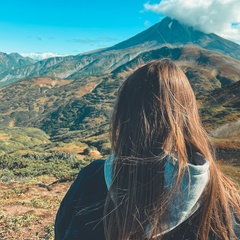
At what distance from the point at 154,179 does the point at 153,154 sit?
Answer: 212 millimetres

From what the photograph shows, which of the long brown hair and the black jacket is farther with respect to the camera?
the black jacket

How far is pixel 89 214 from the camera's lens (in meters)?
3.07

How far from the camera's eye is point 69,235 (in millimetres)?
3025

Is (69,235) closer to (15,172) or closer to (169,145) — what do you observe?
(169,145)

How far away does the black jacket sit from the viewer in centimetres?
296

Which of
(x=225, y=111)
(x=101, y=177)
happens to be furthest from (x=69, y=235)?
(x=225, y=111)

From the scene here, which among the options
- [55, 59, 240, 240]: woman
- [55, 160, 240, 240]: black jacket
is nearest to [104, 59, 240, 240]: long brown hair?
[55, 59, 240, 240]: woman

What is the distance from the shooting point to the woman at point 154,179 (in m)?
2.75

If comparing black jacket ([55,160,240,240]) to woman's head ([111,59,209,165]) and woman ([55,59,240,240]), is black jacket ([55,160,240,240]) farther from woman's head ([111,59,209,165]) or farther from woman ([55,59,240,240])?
woman's head ([111,59,209,165])

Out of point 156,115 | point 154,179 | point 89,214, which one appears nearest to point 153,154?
point 154,179

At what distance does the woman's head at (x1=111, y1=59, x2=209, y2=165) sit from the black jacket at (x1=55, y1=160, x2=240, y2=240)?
377 mm

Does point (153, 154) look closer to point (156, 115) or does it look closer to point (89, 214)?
point (156, 115)

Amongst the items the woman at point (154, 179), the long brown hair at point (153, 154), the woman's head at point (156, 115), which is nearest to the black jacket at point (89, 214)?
the woman at point (154, 179)

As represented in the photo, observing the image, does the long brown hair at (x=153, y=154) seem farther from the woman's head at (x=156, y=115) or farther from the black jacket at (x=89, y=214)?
the black jacket at (x=89, y=214)
